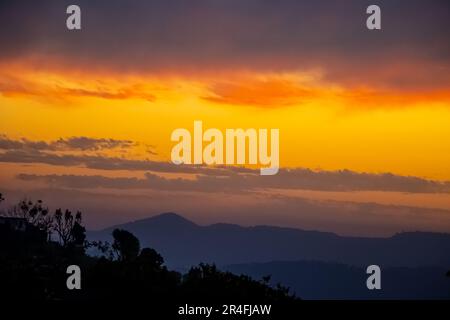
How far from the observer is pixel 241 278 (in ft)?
159

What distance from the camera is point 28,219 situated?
11938cm
